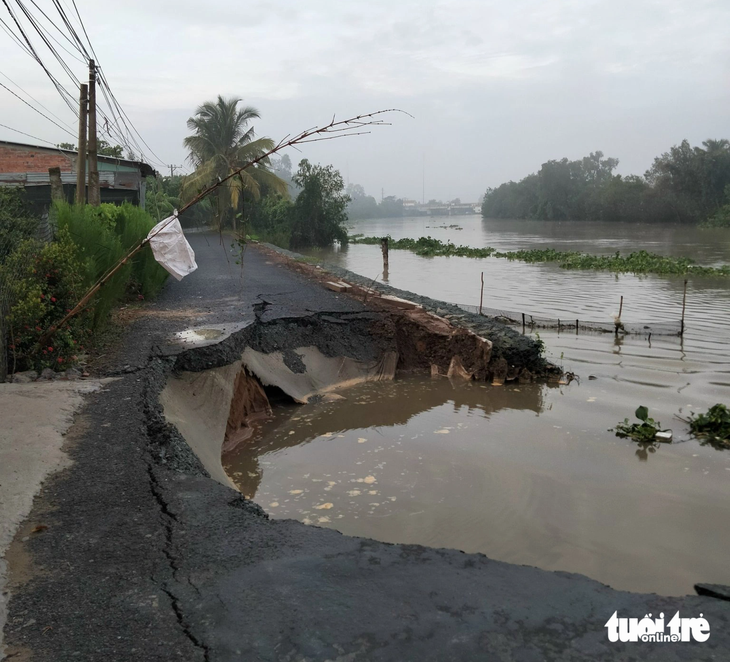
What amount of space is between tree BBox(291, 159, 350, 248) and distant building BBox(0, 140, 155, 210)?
18608 millimetres

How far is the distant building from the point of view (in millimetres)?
15336

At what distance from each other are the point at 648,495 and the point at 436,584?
3.94 m

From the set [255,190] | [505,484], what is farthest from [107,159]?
[505,484]

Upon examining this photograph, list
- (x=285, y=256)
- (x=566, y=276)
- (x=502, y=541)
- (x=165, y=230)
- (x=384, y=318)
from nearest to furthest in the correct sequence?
(x=502, y=541), (x=165, y=230), (x=384, y=318), (x=285, y=256), (x=566, y=276)

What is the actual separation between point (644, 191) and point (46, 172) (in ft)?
216

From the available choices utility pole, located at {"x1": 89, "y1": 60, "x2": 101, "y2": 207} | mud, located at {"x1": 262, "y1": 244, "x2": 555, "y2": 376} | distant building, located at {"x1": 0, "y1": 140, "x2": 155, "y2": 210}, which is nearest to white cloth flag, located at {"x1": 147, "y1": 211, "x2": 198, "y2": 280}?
mud, located at {"x1": 262, "y1": 244, "x2": 555, "y2": 376}

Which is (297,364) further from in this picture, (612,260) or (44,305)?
(612,260)

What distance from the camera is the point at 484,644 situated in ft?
8.37

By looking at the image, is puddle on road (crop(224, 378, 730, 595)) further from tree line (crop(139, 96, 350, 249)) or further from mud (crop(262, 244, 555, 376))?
tree line (crop(139, 96, 350, 249))

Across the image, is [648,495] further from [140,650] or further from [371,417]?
[140,650]

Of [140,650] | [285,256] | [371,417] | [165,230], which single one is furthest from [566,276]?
[140,650]

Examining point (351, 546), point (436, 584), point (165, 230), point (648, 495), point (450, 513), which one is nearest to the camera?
point (436, 584)

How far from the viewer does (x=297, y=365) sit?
9406 millimetres

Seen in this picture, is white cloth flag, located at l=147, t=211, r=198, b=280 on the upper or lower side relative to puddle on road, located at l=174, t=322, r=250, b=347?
upper
